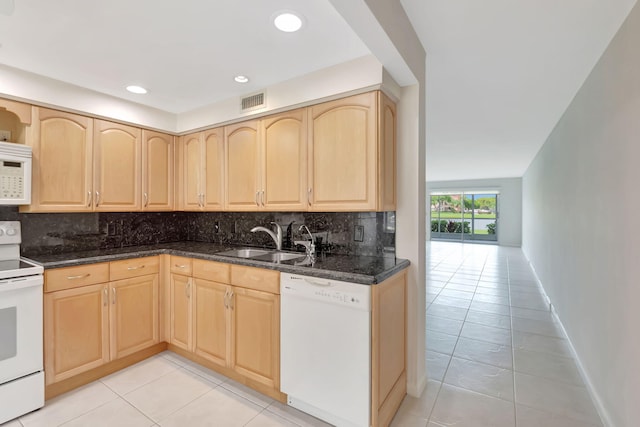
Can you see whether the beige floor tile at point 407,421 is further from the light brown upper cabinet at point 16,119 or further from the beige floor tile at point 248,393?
the light brown upper cabinet at point 16,119

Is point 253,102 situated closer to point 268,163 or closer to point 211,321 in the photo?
point 268,163

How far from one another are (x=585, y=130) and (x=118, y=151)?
166 inches

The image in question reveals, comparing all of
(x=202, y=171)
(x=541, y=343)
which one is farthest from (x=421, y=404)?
(x=202, y=171)

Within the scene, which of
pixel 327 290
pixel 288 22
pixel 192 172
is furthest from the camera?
pixel 192 172

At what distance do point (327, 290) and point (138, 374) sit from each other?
1.87 meters

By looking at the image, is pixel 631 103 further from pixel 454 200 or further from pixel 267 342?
pixel 454 200

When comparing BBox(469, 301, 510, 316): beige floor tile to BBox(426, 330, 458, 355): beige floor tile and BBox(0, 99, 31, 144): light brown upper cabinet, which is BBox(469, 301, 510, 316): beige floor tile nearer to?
BBox(426, 330, 458, 355): beige floor tile

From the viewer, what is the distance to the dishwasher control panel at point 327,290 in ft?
5.51

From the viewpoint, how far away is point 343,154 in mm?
2164

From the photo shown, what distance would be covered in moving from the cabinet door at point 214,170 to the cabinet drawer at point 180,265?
583 millimetres

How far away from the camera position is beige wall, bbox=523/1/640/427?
159cm

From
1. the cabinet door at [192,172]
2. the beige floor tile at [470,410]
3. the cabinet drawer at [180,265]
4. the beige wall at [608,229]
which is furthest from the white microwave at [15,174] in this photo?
the beige wall at [608,229]

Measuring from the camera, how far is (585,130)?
2.58 m

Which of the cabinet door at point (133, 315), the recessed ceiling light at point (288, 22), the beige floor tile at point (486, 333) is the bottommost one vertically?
the beige floor tile at point (486, 333)
